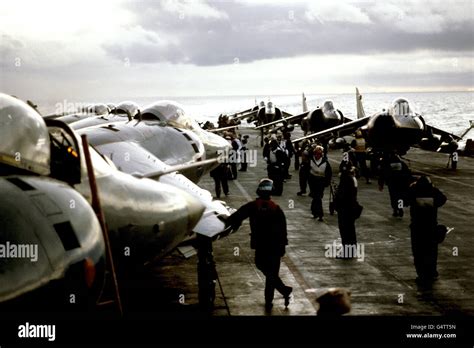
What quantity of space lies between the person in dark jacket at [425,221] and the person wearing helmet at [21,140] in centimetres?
685

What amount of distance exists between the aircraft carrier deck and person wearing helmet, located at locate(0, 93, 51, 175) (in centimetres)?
330

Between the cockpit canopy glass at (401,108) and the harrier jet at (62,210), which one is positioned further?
the cockpit canopy glass at (401,108)

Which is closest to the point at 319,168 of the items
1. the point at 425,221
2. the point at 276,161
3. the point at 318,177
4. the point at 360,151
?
the point at 318,177

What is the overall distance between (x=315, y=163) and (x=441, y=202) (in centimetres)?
733

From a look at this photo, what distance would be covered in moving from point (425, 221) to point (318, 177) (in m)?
6.93

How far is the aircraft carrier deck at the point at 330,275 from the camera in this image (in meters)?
10.6

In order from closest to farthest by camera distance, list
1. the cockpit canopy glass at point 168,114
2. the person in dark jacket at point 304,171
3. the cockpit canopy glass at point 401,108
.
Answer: the cockpit canopy glass at point 168,114, the person in dark jacket at point 304,171, the cockpit canopy glass at point 401,108

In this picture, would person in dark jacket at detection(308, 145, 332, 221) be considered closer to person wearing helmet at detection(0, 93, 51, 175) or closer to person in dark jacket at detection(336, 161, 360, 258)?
person in dark jacket at detection(336, 161, 360, 258)

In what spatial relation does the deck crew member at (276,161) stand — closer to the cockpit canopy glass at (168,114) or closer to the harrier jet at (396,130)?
the cockpit canopy glass at (168,114)

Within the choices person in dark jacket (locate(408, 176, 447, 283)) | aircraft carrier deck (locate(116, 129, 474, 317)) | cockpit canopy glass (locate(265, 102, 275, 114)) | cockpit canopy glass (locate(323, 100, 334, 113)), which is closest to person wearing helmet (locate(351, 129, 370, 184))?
aircraft carrier deck (locate(116, 129, 474, 317))

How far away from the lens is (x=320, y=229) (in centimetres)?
1748

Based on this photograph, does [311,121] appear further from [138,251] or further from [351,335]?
[351,335]

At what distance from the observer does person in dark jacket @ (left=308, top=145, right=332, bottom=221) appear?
18422mm

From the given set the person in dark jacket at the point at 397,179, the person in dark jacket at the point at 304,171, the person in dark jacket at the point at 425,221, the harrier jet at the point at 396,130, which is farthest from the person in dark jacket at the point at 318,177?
the harrier jet at the point at 396,130
